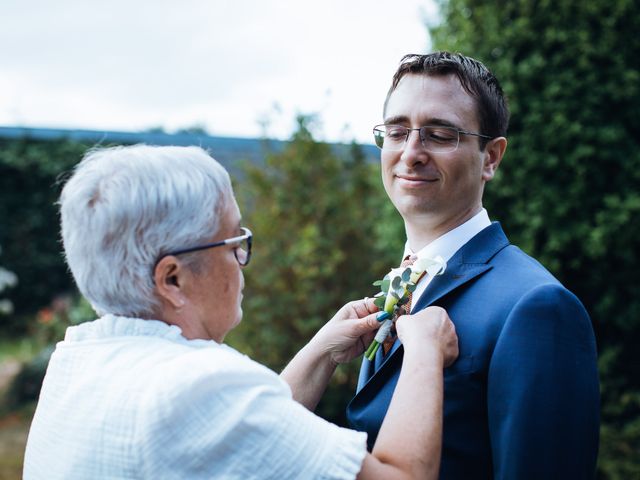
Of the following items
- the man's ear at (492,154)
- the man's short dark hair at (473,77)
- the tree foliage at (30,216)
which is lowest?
the tree foliage at (30,216)

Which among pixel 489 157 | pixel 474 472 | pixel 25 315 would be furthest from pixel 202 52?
pixel 474 472

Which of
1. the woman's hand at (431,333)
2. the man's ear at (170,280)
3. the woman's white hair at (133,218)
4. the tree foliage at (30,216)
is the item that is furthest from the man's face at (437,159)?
the tree foliage at (30,216)

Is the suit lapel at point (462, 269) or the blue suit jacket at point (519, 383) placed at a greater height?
the suit lapel at point (462, 269)

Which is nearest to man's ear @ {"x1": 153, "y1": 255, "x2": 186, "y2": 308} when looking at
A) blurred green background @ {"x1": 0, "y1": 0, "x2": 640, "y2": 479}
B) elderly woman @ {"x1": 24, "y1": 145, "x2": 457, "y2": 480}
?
elderly woman @ {"x1": 24, "y1": 145, "x2": 457, "y2": 480}

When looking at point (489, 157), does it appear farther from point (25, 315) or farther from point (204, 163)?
point (25, 315)

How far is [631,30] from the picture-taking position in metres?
4.35

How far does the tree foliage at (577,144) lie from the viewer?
4.33 meters

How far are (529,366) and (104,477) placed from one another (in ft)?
3.50

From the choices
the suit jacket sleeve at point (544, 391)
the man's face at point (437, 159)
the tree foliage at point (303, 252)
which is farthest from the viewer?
the tree foliage at point (303, 252)

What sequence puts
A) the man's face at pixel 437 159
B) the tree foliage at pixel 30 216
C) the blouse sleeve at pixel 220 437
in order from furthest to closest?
1. the tree foliage at pixel 30 216
2. the man's face at pixel 437 159
3. the blouse sleeve at pixel 220 437

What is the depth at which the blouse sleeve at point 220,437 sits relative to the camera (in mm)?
1305

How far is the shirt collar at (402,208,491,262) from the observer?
2027 mm

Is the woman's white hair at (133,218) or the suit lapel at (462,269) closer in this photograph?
the woman's white hair at (133,218)

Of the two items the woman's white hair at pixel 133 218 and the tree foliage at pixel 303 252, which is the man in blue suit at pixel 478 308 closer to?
the woman's white hair at pixel 133 218
